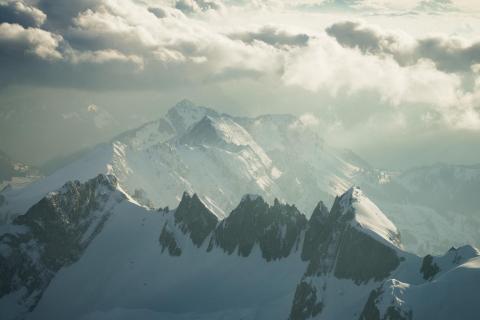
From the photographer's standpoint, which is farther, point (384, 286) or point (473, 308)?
point (384, 286)

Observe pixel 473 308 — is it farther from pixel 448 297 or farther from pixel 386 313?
pixel 386 313

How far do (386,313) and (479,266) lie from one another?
34501 mm

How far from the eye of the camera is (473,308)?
17850cm

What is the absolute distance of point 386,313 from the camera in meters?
183

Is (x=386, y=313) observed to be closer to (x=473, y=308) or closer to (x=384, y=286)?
(x=384, y=286)

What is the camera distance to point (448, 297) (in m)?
186

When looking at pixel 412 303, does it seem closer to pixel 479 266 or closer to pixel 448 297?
pixel 448 297

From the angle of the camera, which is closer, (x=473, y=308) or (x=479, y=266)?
(x=473, y=308)

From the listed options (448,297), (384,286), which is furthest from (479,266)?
(384,286)

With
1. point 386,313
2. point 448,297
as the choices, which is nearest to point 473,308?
point 448,297

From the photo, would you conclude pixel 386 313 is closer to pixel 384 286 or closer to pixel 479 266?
pixel 384 286

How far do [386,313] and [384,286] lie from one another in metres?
11.8

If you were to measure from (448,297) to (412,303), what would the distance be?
10590 mm

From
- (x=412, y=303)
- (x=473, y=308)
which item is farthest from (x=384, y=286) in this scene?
(x=473, y=308)
